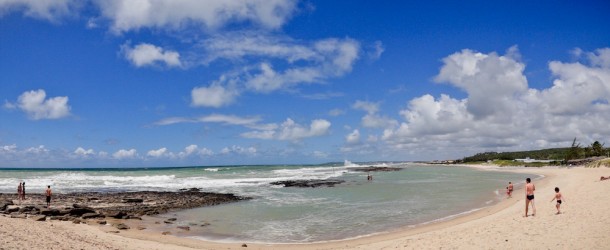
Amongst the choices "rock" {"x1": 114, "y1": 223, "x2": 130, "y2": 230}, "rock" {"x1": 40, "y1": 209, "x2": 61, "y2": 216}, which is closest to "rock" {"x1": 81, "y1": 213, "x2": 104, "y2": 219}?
"rock" {"x1": 40, "y1": 209, "x2": 61, "y2": 216}

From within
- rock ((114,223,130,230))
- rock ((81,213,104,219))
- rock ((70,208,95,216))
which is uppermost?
rock ((70,208,95,216))

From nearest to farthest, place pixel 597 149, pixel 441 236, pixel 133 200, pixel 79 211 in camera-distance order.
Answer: pixel 441 236, pixel 79 211, pixel 133 200, pixel 597 149

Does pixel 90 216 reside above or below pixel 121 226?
above

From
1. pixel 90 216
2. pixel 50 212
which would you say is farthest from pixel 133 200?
pixel 50 212

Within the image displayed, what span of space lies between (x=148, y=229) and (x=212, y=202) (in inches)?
433

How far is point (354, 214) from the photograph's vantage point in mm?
23578

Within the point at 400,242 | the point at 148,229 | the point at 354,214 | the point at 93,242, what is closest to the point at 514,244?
the point at 400,242

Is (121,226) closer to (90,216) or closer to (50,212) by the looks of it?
(90,216)

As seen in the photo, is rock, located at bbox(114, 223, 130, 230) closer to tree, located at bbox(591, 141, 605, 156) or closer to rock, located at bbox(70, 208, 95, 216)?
rock, located at bbox(70, 208, 95, 216)

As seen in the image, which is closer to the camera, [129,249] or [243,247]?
Answer: [129,249]

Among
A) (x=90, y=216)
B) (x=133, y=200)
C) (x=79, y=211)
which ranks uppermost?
(x=79, y=211)

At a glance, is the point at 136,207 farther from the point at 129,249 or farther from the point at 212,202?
the point at 129,249

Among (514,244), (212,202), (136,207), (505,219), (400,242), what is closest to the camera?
(514,244)

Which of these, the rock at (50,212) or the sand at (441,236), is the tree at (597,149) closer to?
the sand at (441,236)
